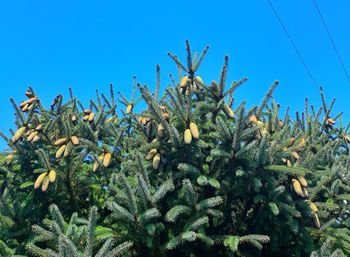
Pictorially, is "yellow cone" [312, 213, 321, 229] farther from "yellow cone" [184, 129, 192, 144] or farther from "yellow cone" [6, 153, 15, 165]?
"yellow cone" [6, 153, 15, 165]

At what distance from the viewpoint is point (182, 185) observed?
210 inches

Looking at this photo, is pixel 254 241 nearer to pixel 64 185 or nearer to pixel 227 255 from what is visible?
pixel 227 255

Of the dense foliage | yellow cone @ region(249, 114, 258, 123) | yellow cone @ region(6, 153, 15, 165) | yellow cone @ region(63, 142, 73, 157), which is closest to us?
the dense foliage

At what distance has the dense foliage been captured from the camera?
491 cm

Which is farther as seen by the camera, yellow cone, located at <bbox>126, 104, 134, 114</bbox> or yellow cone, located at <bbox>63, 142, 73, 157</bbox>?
yellow cone, located at <bbox>126, 104, 134, 114</bbox>

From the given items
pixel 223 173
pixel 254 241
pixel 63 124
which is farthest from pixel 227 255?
pixel 63 124

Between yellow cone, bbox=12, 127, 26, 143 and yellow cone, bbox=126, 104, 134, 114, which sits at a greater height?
yellow cone, bbox=126, 104, 134, 114

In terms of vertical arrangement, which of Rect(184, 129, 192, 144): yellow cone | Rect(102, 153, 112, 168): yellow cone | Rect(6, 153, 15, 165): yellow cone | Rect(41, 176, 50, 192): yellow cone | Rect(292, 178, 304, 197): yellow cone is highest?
Rect(6, 153, 15, 165): yellow cone

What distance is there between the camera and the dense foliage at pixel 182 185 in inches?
193

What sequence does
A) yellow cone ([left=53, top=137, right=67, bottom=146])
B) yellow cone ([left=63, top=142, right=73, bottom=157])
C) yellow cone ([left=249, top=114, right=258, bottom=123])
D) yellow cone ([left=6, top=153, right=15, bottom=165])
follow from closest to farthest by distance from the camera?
yellow cone ([left=249, top=114, right=258, bottom=123])
yellow cone ([left=63, top=142, right=73, bottom=157])
yellow cone ([left=53, top=137, right=67, bottom=146])
yellow cone ([left=6, top=153, right=15, bottom=165])

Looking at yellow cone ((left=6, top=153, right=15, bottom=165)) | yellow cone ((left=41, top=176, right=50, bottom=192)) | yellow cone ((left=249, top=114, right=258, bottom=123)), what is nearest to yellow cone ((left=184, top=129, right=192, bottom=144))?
yellow cone ((left=249, top=114, right=258, bottom=123))

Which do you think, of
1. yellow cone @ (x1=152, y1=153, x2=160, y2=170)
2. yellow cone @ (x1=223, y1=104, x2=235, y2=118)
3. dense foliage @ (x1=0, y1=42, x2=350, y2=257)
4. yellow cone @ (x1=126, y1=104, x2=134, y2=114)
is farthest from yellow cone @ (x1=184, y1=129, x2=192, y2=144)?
yellow cone @ (x1=126, y1=104, x2=134, y2=114)

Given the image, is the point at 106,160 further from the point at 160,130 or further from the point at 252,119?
the point at 252,119

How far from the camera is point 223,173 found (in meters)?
5.50
